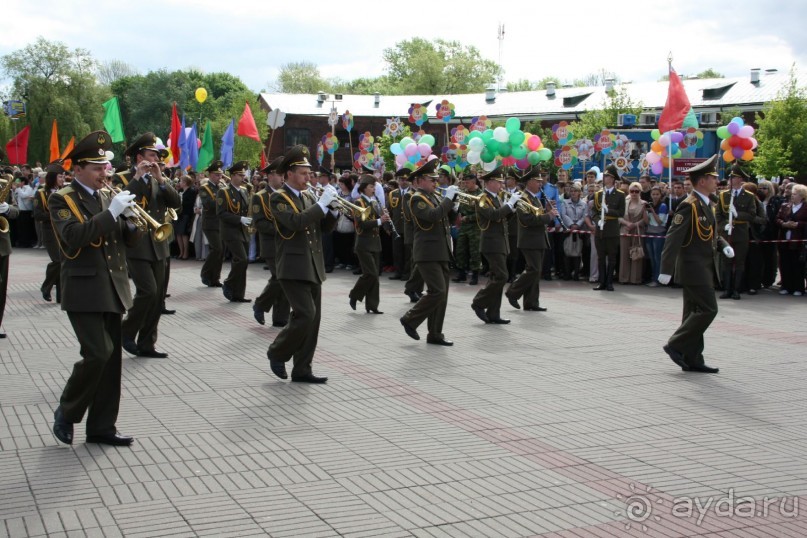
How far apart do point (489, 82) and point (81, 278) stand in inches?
3281

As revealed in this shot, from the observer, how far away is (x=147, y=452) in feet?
21.0

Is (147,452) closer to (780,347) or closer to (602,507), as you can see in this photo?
(602,507)

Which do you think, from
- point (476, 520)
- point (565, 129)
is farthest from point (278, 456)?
point (565, 129)

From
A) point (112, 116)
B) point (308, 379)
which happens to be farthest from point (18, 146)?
point (308, 379)

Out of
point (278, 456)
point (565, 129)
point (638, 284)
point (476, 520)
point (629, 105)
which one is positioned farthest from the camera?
point (629, 105)

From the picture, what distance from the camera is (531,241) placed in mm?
13750

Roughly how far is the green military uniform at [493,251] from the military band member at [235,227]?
12.1ft

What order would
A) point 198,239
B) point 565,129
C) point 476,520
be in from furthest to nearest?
point 565,129 → point 198,239 → point 476,520

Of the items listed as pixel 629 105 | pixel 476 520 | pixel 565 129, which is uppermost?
pixel 629 105

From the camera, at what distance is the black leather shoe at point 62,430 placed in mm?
6449

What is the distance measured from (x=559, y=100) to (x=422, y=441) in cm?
6026

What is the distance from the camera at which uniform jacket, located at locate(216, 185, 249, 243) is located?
46.9 feet

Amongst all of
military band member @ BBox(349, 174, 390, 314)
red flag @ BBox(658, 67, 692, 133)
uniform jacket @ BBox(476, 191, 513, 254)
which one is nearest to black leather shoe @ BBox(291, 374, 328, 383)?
uniform jacket @ BBox(476, 191, 513, 254)

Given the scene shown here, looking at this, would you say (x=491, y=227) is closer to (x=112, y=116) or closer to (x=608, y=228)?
(x=608, y=228)
